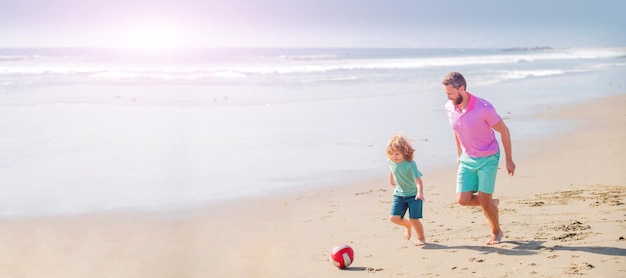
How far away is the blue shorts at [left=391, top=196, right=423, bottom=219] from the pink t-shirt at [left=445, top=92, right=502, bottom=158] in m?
0.63

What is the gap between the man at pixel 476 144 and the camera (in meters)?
5.77

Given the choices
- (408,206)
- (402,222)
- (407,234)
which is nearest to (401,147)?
(408,206)

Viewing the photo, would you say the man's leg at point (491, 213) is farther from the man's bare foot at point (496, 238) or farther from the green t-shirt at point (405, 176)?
the green t-shirt at point (405, 176)

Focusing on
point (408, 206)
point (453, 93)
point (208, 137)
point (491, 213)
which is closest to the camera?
point (453, 93)

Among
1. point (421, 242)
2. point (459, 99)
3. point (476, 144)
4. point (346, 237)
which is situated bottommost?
point (346, 237)

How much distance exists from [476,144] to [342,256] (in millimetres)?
1440

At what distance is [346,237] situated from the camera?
6672 millimetres

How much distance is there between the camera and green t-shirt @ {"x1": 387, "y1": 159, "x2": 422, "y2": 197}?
6.12 metres

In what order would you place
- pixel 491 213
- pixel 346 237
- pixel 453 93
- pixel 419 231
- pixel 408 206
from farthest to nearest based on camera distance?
pixel 346 237 → pixel 408 206 → pixel 419 231 → pixel 491 213 → pixel 453 93

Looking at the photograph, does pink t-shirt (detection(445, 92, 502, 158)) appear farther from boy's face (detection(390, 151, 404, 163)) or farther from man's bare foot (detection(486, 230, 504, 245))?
man's bare foot (detection(486, 230, 504, 245))

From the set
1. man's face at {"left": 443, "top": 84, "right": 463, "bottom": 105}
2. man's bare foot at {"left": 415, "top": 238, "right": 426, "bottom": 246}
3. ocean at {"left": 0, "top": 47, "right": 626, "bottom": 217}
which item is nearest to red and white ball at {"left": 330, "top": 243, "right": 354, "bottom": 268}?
man's bare foot at {"left": 415, "top": 238, "right": 426, "bottom": 246}

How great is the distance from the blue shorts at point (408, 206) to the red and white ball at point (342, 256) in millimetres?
812

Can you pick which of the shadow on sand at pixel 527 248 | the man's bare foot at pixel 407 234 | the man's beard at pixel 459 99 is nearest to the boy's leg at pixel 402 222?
the man's bare foot at pixel 407 234

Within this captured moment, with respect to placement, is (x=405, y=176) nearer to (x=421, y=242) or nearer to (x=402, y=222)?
(x=402, y=222)
